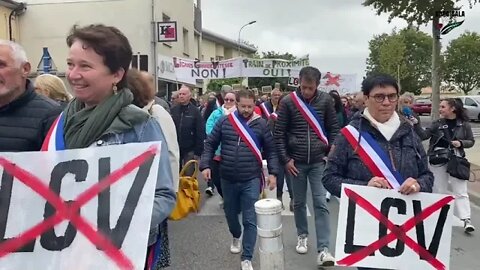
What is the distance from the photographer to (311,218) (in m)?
7.18

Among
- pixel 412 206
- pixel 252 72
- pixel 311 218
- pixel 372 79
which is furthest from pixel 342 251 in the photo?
pixel 252 72

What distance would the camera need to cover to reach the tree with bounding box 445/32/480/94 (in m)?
57.8

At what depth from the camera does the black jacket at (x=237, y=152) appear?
5.16 meters

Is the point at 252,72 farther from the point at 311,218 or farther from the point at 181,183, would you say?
the point at 181,183

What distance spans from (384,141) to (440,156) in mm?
3940

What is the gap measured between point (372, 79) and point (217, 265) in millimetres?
2783

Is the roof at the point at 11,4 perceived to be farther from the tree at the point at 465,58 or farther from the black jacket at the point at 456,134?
the tree at the point at 465,58

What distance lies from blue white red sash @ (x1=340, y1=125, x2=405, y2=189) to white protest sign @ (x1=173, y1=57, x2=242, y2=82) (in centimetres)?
1386

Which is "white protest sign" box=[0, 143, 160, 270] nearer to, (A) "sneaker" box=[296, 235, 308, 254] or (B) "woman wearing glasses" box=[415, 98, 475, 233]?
(A) "sneaker" box=[296, 235, 308, 254]

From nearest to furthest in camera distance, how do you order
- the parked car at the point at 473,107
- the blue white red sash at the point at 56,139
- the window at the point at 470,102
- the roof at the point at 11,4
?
the blue white red sash at the point at 56,139, the roof at the point at 11,4, the parked car at the point at 473,107, the window at the point at 470,102

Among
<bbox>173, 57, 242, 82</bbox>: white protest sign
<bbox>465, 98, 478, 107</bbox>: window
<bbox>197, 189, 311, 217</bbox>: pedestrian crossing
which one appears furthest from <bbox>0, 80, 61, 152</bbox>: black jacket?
<bbox>465, 98, 478, 107</bbox>: window

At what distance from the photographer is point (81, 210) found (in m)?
2.04

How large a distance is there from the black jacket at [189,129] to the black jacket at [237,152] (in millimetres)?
2578

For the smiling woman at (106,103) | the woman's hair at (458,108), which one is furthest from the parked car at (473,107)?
the smiling woman at (106,103)
